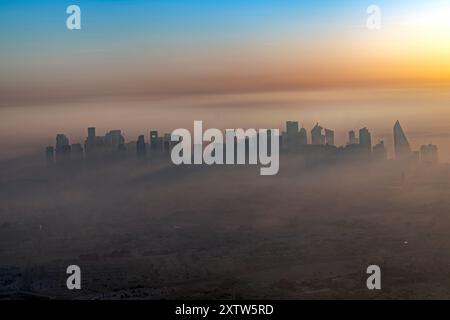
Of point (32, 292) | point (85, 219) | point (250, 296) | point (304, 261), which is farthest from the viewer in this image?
point (85, 219)

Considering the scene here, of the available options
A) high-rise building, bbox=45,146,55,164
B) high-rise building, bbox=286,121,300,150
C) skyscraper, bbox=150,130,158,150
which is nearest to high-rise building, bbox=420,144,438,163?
high-rise building, bbox=286,121,300,150

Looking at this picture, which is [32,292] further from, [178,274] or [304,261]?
[304,261]

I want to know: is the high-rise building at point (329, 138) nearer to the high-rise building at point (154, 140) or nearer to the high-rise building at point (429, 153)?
the high-rise building at point (429, 153)

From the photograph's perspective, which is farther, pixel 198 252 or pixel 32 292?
pixel 198 252

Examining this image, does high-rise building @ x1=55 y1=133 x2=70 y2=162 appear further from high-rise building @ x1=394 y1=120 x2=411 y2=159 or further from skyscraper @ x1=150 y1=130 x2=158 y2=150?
high-rise building @ x1=394 y1=120 x2=411 y2=159

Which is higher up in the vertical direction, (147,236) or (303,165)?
(303,165)

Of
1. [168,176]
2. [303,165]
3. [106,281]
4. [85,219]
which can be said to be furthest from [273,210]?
[106,281]

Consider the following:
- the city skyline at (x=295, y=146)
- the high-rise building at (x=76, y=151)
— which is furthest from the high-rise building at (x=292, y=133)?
the high-rise building at (x=76, y=151)
